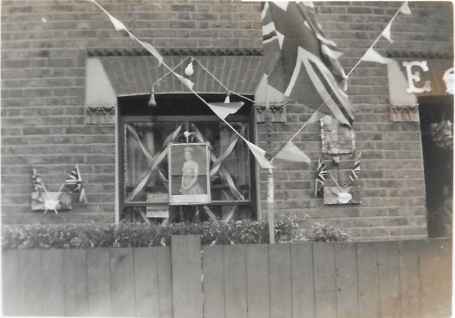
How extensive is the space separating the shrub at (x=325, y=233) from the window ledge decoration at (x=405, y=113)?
4.52 feet

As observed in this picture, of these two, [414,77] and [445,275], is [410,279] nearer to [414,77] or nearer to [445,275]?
[445,275]

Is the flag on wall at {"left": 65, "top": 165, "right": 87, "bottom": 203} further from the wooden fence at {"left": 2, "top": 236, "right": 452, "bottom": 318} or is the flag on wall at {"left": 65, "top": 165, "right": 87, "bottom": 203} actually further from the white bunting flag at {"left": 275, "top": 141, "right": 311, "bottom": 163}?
the white bunting flag at {"left": 275, "top": 141, "right": 311, "bottom": 163}

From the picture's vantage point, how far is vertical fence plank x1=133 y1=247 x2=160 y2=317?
3.80 m

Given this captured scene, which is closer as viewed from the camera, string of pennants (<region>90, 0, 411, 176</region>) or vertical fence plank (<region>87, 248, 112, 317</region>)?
vertical fence plank (<region>87, 248, 112, 317</region>)

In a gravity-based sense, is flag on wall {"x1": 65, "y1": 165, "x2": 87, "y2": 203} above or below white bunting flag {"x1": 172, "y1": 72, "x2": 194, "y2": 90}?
below

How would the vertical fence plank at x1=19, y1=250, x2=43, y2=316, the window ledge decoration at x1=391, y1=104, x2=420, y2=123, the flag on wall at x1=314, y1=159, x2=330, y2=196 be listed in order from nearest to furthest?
1. the vertical fence plank at x1=19, y1=250, x2=43, y2=316
2. the flag on wall at x1=314, y1=159, x2=330, y2=196
3. the window ledge decoration at x1=391, y1=104, x2=420, y2=123

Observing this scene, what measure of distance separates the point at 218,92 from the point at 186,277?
1.91 metres

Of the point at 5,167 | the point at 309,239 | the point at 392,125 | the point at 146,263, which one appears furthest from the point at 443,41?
the point at 5,167

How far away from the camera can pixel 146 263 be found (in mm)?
3812

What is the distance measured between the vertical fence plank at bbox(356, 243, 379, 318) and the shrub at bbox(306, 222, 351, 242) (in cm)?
26

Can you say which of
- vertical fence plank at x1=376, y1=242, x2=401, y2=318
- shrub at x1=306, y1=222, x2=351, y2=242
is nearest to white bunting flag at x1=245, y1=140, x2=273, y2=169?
shrub at x1=306, y1=222, x2=351, y2=242

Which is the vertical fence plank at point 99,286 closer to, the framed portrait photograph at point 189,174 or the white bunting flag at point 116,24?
the framed portrait photograph at point 189,174

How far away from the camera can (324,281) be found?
12.8 feet

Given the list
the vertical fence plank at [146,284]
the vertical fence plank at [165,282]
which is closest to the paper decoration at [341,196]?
the vertical fence plank at [165,282]
